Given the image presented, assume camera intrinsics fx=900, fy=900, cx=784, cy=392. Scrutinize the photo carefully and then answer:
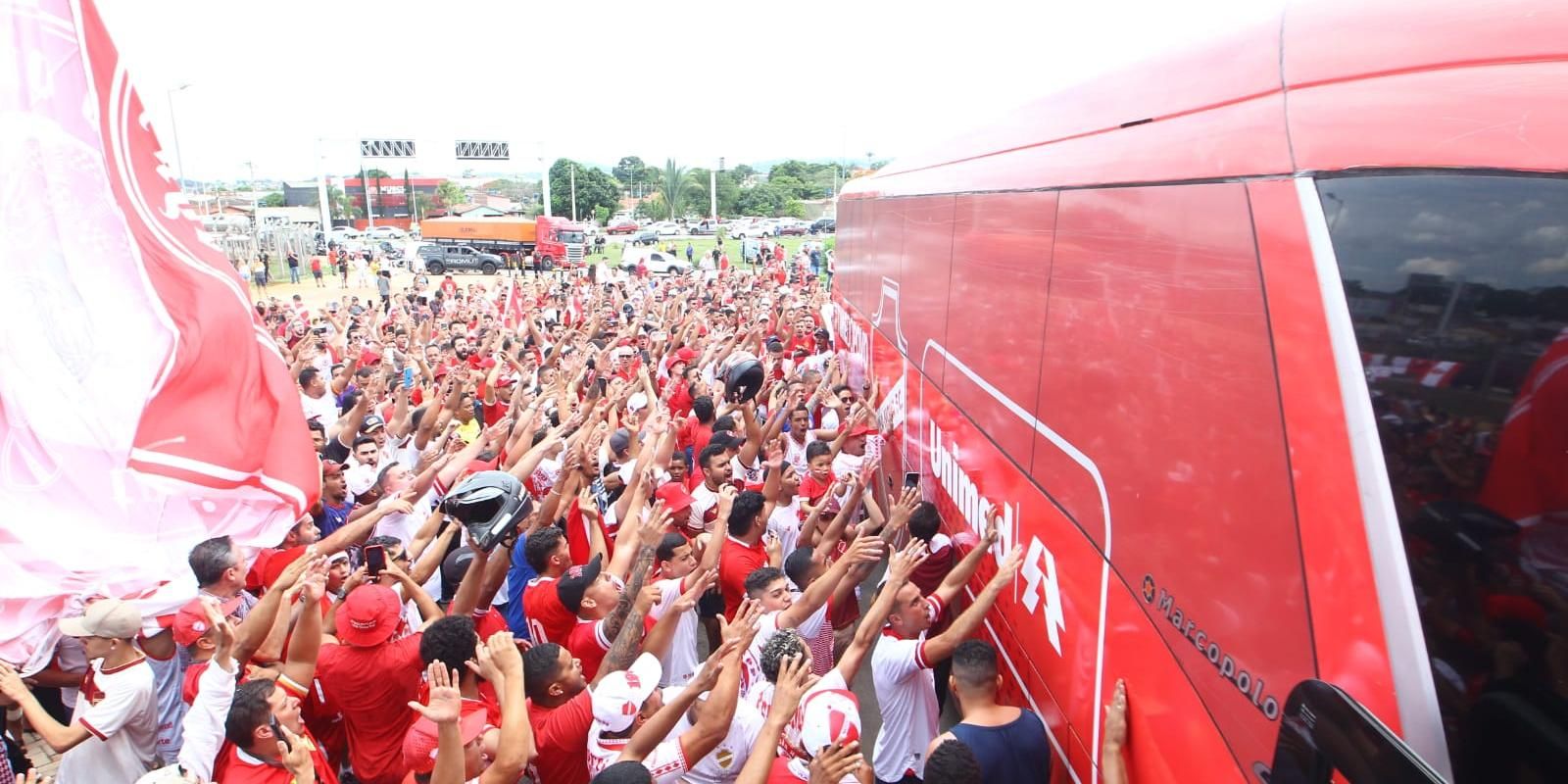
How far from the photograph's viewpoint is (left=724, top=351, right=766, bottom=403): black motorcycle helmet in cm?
753

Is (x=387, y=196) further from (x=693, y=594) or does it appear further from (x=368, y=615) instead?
(x=693, y=594)

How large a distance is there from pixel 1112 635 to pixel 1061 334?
1.09 m

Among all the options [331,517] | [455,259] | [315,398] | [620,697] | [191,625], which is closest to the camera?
[620,697]

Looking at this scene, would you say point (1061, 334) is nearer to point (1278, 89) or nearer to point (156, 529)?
point (1278, 89)

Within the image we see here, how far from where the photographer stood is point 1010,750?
2967 millimetres

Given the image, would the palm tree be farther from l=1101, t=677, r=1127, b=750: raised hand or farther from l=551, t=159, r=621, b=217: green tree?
l=1101, t=677, r=1127, b=750: raised hand

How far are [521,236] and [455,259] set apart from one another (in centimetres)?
522

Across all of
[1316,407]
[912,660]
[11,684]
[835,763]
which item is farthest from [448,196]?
[1316,407]

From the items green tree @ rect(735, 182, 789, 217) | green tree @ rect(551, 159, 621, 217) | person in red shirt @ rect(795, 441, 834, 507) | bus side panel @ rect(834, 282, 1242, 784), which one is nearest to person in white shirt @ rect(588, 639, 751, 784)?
bus side panel @ rect(834, 282, 1242, 784)

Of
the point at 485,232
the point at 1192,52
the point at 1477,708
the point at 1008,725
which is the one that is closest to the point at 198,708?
the point at 1008,725

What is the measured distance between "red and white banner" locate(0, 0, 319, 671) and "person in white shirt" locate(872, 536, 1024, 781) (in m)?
3.58

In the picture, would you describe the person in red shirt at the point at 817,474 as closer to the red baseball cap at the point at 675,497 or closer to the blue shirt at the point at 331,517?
the red baseball cap at the point at 675,497

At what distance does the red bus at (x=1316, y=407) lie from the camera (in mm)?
1483

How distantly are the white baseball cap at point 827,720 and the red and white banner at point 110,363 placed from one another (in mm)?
3501
